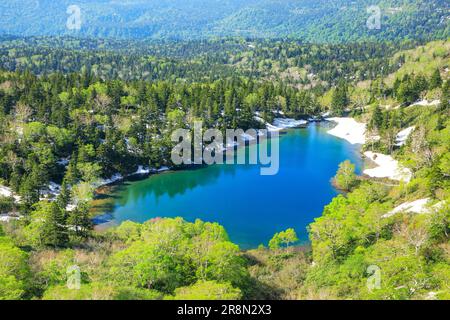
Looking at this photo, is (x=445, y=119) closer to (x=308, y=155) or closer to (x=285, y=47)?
(x=308, y=155)

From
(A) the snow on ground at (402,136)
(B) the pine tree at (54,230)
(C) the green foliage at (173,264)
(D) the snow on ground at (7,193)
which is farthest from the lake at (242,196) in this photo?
(C) the green foliage at (173,264)

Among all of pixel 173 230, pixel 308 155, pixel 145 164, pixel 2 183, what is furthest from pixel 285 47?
pixel 173 230

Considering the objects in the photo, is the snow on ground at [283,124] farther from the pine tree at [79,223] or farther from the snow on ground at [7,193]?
the pine tree at [79,223]

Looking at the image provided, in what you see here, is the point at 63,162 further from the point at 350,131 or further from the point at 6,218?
the point at 350,131

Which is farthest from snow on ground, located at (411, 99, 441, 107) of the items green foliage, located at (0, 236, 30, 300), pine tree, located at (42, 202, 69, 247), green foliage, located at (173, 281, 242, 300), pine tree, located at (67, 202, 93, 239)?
green foliage, located at (0, 236, 30, 300)

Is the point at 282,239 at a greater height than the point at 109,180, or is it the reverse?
the point at 109,180

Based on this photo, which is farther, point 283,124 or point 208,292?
point 283,124

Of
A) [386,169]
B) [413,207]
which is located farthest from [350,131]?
[413,207]
